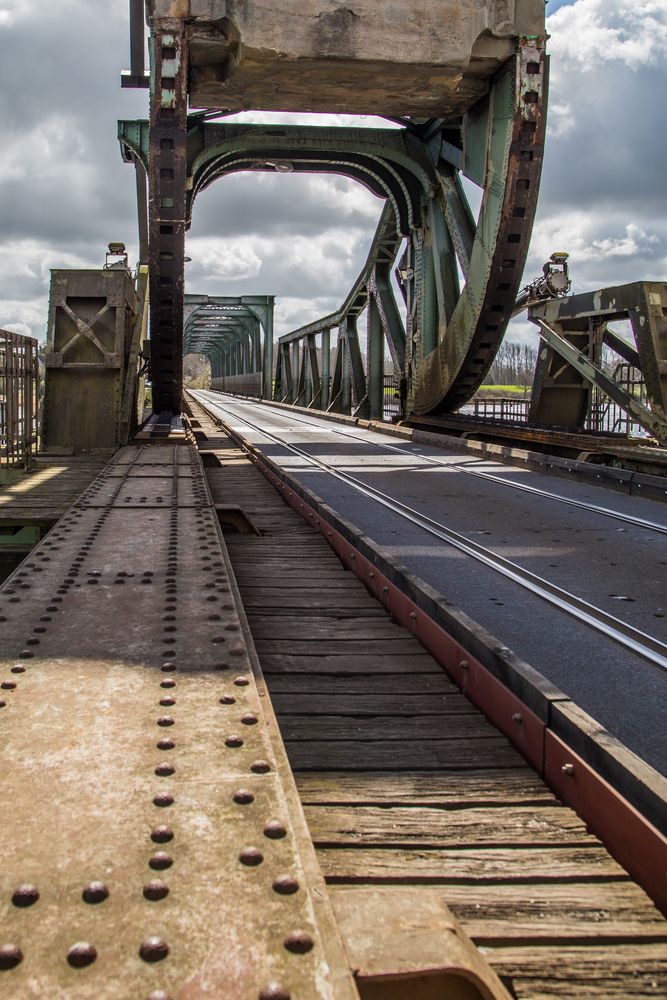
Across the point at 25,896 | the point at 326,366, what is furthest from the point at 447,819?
the point at 326,366

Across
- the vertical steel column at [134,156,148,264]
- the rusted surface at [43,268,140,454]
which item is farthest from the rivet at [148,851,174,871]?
the vertical steel column at [134,156,148,264]

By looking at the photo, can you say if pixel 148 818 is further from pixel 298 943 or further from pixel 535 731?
pixel 535 731

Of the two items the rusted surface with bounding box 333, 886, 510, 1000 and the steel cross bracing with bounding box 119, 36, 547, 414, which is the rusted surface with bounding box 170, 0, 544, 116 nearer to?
the steel cross bracing with bounding box 119, 36, 547, 414

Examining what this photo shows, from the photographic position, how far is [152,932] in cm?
166

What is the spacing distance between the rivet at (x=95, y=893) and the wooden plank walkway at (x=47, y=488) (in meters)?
6.55

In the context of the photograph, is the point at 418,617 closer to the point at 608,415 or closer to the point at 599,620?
the point at 599,620

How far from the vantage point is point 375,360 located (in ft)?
92.2

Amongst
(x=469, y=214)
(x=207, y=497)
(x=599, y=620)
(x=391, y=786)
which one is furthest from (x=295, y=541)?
(x=469, y=214)

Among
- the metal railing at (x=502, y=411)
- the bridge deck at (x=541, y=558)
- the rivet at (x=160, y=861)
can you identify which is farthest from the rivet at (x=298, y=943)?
the metal railing at (x=502, y=411)

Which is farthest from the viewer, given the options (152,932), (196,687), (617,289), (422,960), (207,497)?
(617,289)

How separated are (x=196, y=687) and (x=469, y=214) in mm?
18577

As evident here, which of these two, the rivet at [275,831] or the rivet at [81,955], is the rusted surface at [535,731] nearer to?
the rivet at [275,831]

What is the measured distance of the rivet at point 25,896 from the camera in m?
1.72

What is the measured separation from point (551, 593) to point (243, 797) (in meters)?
4.16
